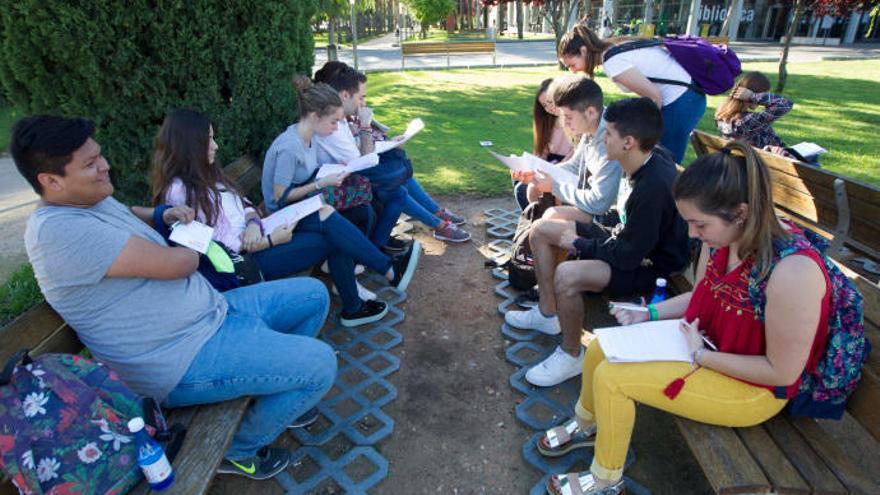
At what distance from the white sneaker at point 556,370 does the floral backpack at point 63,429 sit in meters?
2.01

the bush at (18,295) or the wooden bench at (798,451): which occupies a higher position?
the wooden bench at (798,451)

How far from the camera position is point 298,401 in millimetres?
2322

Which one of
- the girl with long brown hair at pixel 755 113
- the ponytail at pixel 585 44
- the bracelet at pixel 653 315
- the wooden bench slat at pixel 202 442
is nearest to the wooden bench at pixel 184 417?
the wooden bench slat at pixel 202 442

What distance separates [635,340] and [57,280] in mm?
2250

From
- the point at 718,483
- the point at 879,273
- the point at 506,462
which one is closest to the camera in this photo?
the point at 718,483

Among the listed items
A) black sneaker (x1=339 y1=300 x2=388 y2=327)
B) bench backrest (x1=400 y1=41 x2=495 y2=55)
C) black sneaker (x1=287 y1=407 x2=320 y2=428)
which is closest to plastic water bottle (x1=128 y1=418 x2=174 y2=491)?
black sneaker (x1=287 y1=407 x2=320 y2=428)

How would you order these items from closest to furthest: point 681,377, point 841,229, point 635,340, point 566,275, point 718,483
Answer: point 718,483 → point 681,377 → point 635,340 → point 566,275 → point 841,229

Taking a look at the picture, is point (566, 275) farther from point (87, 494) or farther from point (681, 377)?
point (87, 494)

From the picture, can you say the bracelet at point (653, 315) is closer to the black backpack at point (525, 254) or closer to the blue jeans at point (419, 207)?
the black backpack at point (525, 254)

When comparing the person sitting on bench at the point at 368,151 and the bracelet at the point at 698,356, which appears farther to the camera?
the person sitting on bench at the point at 368,151

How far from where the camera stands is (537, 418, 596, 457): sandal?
8.21 ft

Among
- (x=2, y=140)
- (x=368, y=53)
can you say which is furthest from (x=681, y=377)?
(x=368, y=53)

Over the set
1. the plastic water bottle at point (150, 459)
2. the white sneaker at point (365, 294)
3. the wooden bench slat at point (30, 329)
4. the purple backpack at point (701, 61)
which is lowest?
the white sneaker at point (365, 294)

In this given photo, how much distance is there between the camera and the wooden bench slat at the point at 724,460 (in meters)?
1.75
